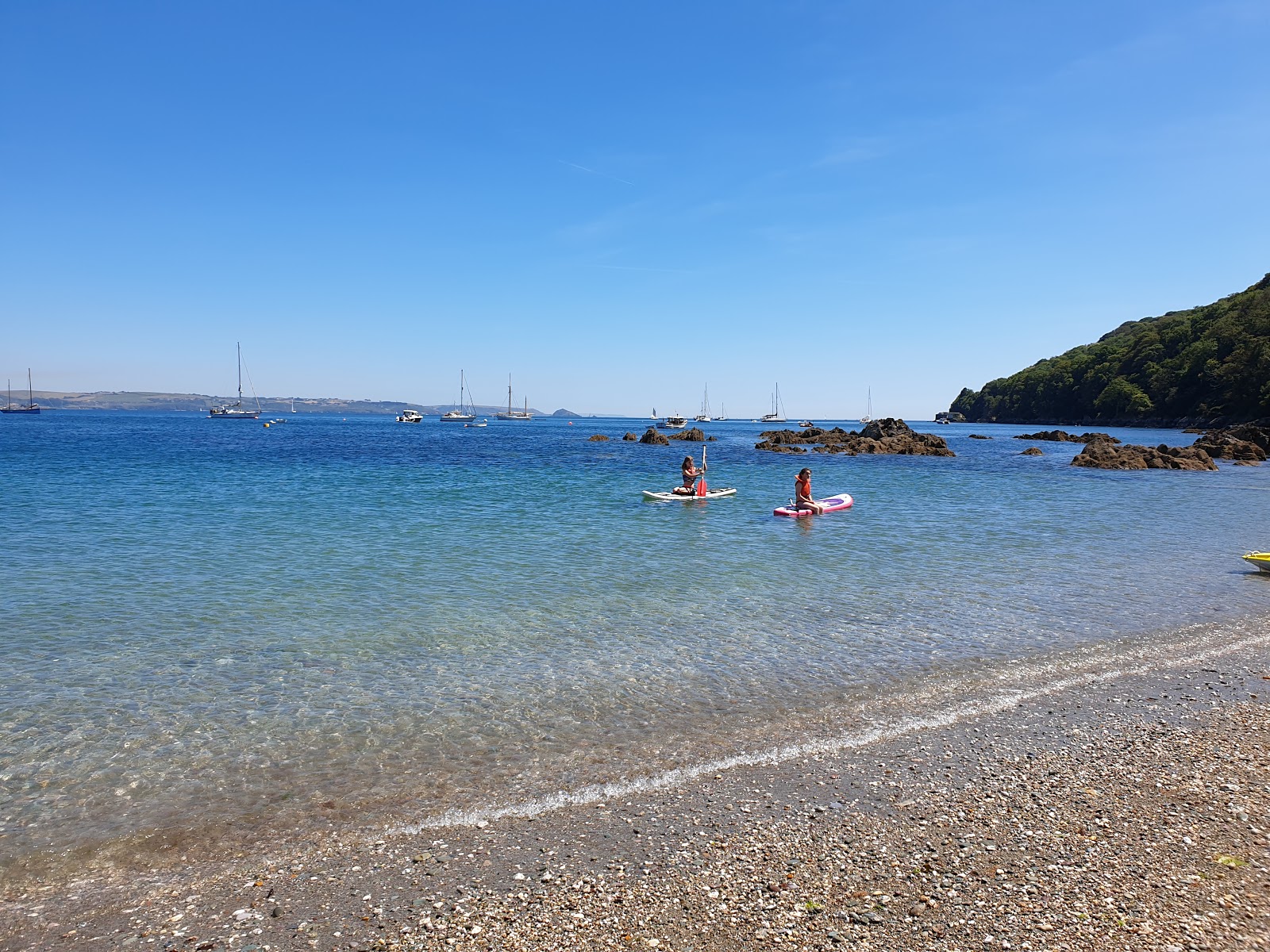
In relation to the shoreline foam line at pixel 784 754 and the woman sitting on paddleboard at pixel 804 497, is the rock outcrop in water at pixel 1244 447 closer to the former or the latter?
the woman sitting on paddleboard at pixel 804 497

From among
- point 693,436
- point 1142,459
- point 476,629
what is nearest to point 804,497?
point 476,629

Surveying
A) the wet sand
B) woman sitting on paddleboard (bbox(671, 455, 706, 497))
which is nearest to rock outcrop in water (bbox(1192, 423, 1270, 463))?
woman sitting on paddleboard (bbox(671, 455, 706, 497))

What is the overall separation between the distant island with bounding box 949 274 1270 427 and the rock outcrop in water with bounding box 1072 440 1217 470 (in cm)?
5381

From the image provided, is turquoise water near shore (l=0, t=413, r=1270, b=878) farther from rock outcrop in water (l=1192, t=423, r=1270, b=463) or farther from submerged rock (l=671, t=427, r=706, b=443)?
submerged rock (l=671, t=427, r=706, b=443)

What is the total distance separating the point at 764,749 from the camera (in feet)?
27.0

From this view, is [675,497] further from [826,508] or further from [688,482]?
[826,508]

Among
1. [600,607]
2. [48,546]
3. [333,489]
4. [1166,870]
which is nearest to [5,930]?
[1166,870]

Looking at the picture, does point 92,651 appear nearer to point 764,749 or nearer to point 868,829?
point 764,749

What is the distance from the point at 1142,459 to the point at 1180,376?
3396 inches

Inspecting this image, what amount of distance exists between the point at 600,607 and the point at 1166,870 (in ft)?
33.3

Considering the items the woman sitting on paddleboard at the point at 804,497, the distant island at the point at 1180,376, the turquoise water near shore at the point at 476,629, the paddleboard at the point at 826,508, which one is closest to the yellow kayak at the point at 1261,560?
the turquoise water near shore at the point at 476,629

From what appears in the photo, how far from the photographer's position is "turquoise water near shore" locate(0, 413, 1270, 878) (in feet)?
25.4

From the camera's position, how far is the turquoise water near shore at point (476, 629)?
7.74 m

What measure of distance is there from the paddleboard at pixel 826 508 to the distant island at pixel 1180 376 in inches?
3761
